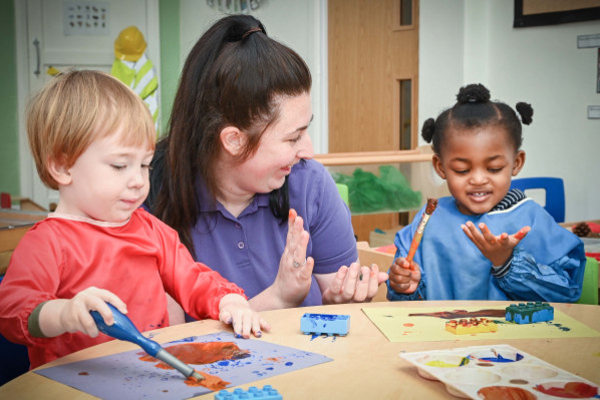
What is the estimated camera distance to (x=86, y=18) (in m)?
5.59

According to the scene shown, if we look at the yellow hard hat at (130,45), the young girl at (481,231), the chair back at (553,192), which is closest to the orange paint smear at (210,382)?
the young girl at (481,231)

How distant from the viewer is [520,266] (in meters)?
1.49

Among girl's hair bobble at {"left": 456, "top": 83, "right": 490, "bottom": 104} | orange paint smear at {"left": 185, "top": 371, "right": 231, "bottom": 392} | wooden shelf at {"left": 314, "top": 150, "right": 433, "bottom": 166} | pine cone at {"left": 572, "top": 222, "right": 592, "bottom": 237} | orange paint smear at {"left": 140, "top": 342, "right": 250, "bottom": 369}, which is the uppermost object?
girl's hair bobble at {"left": 456, "top": 83, "right": 490, "bottom": 104}

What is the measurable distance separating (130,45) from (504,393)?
5190mm

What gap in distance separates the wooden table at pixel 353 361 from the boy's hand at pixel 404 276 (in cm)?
39

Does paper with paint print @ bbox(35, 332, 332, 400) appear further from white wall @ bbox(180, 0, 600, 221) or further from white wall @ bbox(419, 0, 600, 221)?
white wall @ bbox(419, 0, 600, 221)

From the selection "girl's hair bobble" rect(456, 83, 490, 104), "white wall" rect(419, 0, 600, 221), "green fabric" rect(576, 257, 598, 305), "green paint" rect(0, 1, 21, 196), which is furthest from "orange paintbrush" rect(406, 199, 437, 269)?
"green paint" rect(0, 1, 21, 196)

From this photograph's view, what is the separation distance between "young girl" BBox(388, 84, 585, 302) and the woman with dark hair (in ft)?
0.74

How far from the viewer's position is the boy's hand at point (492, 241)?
4.64 ft

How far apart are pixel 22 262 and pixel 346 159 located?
83.7 inches

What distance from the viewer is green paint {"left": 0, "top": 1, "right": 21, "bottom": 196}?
17.6ft

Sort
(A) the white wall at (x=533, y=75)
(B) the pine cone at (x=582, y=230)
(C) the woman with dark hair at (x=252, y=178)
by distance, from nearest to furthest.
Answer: (C) the woman with dark hair at (x=252, y=178) < (B) the pine cone at (x=582, y=230) < (A) the white wall at (x=533, y=75)

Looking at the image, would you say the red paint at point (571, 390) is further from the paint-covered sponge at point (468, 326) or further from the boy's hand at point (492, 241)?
the boy's hand at point (492, 241)

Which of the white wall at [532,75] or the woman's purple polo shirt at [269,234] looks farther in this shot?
the white wall at [532,75]
